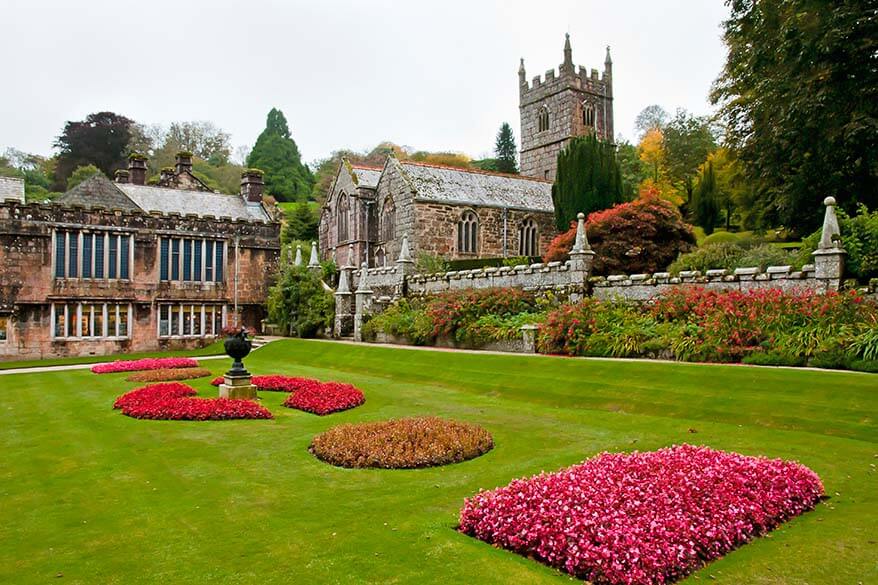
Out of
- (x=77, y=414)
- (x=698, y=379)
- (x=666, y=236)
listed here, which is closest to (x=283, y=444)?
(x=77, y=414)

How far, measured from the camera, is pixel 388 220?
41469 millimetres

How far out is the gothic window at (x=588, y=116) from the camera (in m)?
54.5

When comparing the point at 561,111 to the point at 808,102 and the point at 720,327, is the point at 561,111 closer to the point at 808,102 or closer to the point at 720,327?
the point at 808,102

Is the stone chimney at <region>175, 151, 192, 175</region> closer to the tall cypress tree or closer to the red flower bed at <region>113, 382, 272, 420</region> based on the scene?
the tall cypress tree

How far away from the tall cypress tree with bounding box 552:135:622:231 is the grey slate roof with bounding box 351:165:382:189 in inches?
518

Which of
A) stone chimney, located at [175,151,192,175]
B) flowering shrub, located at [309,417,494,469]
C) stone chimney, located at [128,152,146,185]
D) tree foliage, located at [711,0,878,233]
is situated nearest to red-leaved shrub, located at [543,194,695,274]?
tree foliage, located at [711,0,878,233]

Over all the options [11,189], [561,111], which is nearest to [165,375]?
[11,189]

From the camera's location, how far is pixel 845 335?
42.7 ft

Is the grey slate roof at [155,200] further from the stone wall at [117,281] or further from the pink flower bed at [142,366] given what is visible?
the pink flower bed at [142,366]

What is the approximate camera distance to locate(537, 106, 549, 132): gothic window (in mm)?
56250

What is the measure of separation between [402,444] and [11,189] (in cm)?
3000

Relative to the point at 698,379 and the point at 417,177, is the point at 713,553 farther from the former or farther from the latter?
the point at 417,177

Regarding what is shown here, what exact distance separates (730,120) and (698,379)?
65.0ft

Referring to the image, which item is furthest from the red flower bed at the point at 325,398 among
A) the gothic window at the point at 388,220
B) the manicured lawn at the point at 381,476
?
the gothic window at the point at 388,220
